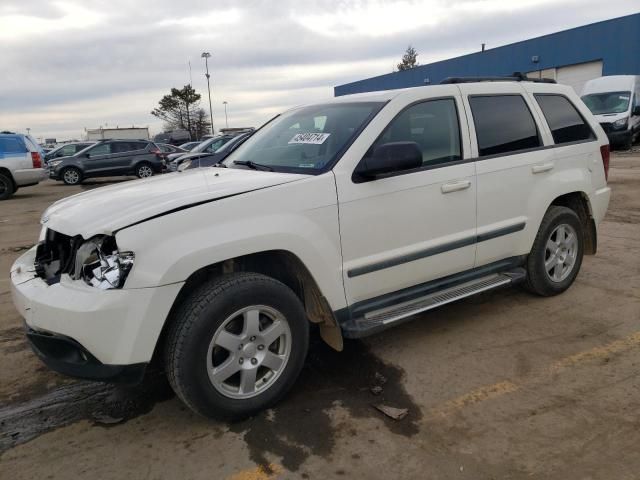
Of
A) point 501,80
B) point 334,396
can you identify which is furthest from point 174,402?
point 501,80

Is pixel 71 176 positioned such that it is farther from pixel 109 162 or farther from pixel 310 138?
pixel 310 138

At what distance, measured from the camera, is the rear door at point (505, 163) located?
385cm

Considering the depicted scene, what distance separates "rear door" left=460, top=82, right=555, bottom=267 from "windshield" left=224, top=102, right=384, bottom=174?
904 millimetres

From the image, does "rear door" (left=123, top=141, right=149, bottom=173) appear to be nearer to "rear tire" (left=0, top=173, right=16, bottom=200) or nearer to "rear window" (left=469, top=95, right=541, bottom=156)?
"rear tire" (left=0, top=173, right=16, bottom=200)

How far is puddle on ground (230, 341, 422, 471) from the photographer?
8.90 ft

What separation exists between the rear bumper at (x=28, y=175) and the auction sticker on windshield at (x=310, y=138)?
43.6 ft

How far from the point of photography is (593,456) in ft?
8.31

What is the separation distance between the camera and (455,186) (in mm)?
3615

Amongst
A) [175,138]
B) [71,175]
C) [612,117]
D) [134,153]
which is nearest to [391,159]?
[612,117]

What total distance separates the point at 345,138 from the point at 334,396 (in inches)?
62.9

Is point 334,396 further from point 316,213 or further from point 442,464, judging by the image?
point 316,213

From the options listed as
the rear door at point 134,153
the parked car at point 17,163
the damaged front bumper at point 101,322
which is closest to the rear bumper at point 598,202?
the damaged front bumper at point 101,322

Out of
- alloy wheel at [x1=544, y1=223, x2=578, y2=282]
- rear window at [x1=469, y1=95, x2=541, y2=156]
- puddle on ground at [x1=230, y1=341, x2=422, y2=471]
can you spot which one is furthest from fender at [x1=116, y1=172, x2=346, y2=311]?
alloy wheel at [x1=544, y1=223, x2=578, y2=282]

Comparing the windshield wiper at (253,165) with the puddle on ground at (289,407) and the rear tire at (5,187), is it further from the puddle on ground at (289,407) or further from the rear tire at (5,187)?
the rear tire at (5,187)
